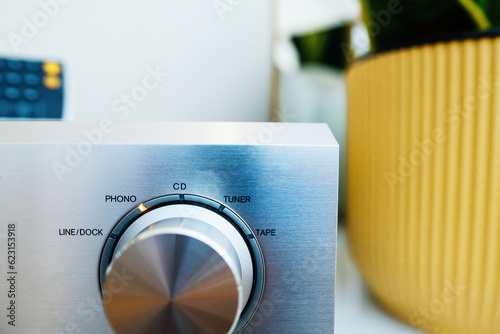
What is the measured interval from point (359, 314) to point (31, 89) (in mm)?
494

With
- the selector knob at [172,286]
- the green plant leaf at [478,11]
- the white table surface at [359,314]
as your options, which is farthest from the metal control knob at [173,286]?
the green plant leaf at [478,11]

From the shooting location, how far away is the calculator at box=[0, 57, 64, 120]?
45cm

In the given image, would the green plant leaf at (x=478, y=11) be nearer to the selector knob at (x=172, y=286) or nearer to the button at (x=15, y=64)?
the selector knob at (x=172, y=286)

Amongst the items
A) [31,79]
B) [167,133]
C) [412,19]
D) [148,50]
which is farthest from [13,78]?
[412,19]

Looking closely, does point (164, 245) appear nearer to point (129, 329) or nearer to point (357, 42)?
point (129, 329)

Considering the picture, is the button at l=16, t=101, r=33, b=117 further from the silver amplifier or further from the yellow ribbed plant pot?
the yellow ribbed plant pot

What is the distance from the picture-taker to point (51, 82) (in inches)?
18.7

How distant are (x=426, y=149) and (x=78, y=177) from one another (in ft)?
0.95

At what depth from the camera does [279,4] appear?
782 mm

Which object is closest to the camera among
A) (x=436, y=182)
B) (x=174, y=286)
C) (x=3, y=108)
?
(x=174, y=286)

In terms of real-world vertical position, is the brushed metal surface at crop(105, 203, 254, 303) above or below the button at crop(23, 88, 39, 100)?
below

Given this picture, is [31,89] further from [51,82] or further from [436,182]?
[436,182]

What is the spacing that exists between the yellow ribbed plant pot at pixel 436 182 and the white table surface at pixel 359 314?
0.06 feet

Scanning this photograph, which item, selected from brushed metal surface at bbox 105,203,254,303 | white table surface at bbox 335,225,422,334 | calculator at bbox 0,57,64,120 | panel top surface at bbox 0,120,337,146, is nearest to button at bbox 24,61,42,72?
calculator at bbox 0,57,64,120
